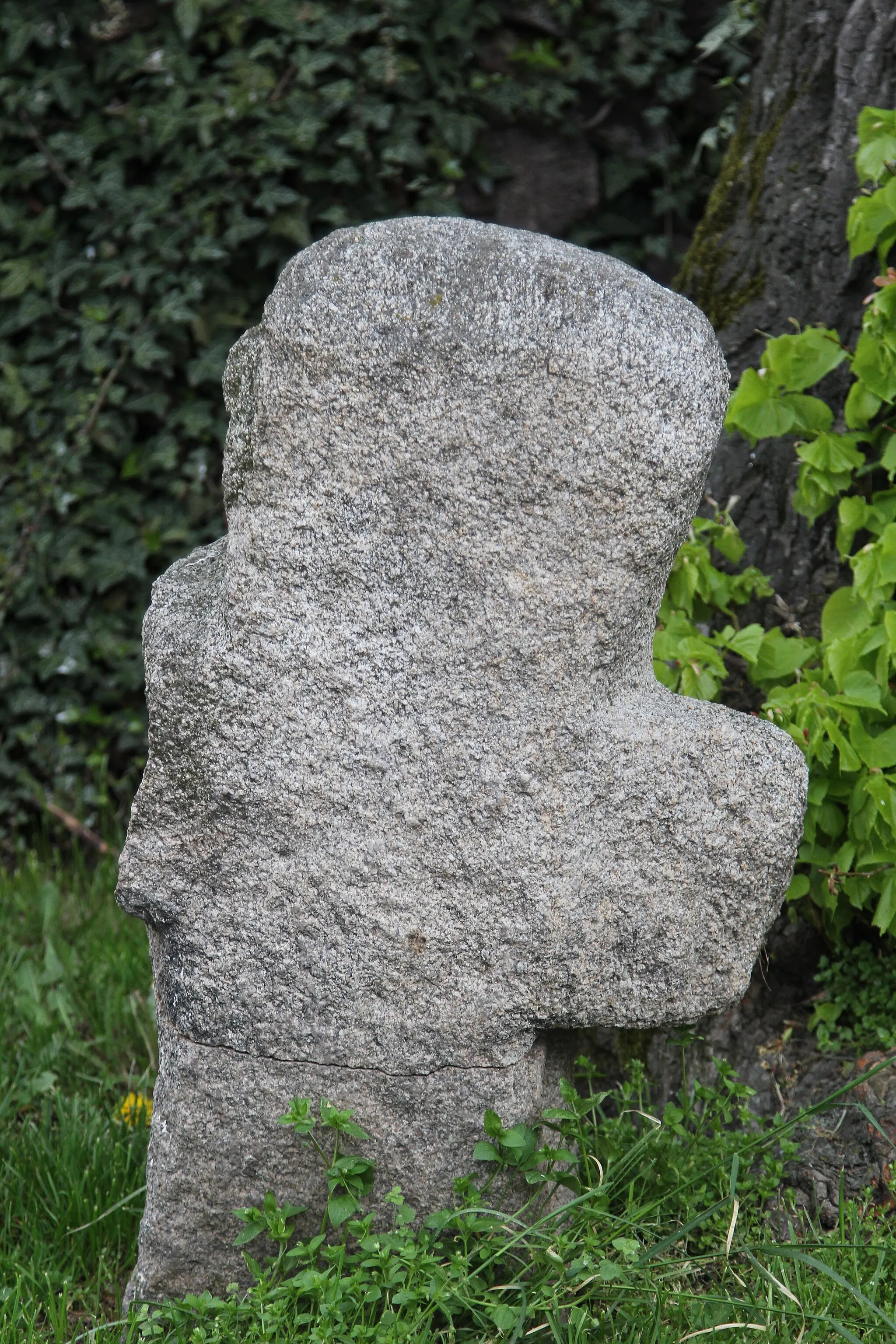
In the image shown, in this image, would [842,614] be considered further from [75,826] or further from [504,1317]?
[75,826]

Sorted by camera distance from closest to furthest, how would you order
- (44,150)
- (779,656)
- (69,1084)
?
(779,656) < (69,1084) < (44,150)

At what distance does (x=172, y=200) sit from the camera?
3.61m

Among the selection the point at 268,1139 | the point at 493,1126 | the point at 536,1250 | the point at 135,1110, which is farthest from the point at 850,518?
the point at 135,1110

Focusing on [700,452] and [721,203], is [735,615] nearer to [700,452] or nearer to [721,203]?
[700,452]

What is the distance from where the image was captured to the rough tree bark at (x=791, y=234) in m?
2.52

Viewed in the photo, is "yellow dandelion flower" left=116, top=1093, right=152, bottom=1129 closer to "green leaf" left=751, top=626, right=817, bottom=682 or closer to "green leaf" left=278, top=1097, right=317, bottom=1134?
"green leaf" left=278, top=1097, right=317, bottom=1134

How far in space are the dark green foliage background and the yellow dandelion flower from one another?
1403 mm

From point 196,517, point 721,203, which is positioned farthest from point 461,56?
point 196,517

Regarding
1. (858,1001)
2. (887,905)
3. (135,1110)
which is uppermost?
(887,905)

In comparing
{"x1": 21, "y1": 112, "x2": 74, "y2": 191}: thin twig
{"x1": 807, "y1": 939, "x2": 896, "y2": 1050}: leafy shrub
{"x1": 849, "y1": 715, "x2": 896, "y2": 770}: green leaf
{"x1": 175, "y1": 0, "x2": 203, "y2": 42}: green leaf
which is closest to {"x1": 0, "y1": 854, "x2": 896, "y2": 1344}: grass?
{"x1": 807, "y1": 939, "x2": 896, "y2": 1050}: leafy shrub

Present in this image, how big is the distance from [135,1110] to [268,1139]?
71 cm

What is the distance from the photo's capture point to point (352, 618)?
171 centimetres

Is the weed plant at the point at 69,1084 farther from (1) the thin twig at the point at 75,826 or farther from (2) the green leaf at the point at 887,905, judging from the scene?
(2) the green leaf at the point at 887,905

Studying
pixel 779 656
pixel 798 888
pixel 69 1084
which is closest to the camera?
pixel 798 888
